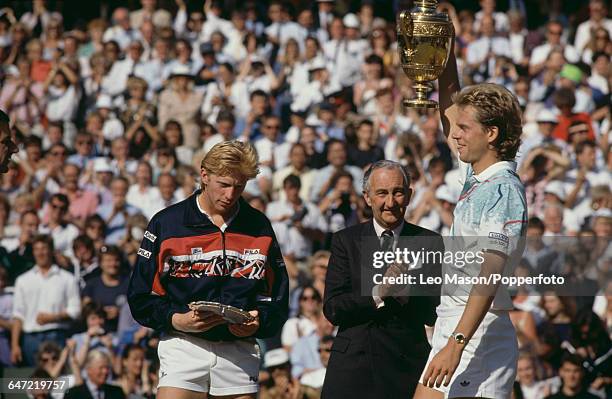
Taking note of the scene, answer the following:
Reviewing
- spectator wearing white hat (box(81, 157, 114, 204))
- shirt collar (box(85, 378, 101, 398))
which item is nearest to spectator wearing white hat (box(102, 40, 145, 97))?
spectator wearing white hat (box(81, 157, 114, 204))

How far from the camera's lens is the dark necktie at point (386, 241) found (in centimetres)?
642

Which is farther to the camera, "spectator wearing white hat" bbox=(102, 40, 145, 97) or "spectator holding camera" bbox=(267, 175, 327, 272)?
"spectator wearing white hat" bbox=(102, 40, 145, 97)

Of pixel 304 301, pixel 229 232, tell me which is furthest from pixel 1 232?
pixel 229 232

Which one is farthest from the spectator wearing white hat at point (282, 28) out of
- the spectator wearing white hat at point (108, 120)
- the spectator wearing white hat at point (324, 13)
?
the spectator wearing white hat at point (108, 120)

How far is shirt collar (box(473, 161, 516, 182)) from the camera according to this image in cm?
542

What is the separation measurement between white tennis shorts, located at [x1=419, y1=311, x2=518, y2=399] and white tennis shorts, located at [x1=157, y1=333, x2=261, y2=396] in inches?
50.0

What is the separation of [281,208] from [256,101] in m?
2.51

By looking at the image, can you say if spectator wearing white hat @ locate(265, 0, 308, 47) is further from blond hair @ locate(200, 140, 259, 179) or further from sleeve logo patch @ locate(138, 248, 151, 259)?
sleeve logo patch @ locate(138, 248, 151, 259)

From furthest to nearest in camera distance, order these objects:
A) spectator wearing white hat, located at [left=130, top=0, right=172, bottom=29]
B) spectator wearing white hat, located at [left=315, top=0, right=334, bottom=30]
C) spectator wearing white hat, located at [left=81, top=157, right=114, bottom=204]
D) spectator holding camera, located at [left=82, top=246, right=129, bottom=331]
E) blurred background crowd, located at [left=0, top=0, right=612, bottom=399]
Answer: spectator wearing white hat, located at [left=130, top=0, right=172, bottom=29] < spectator wearing white hat, located at [left=315, top=0, right=334, bottom=30] < spectator wearing white hat, located at [left=81, top=157, right=114, bottom=204] < spectator holding camera, located at [left=82, top=246, right=129, bottom=331] < blurred background crowd, located at [left=0, top=0, right=612, bottom=399]

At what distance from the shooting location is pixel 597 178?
12961mm

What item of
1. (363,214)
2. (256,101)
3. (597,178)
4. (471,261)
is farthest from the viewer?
(256,101)

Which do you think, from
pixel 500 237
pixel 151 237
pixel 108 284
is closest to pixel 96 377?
pixel 108 284

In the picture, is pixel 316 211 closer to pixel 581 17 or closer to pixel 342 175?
pixel 342 175

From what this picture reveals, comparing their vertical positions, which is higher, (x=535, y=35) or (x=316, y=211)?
(x=535, y=35)
